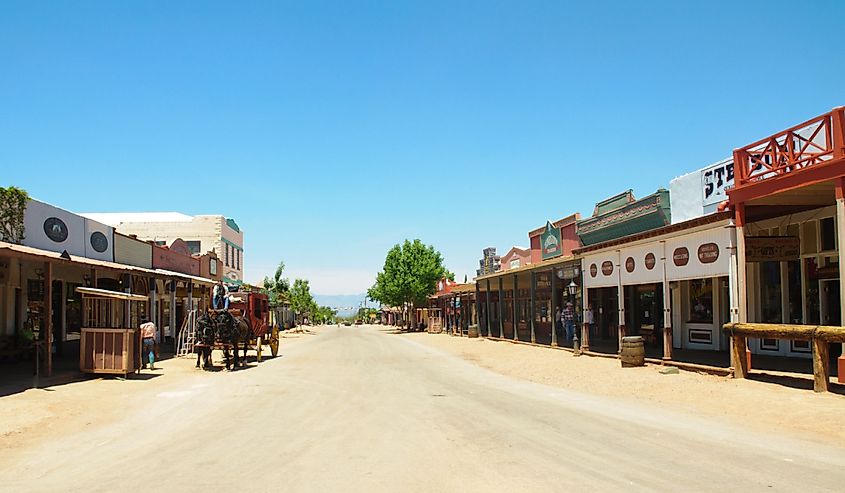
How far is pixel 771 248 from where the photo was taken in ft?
57.6

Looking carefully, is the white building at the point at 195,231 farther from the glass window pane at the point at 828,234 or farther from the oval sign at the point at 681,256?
the glass window pane at the point at 828,234

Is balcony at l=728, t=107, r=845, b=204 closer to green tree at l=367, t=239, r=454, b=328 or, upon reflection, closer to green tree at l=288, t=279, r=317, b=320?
green tree at l=367, t=239, r=454, b=328

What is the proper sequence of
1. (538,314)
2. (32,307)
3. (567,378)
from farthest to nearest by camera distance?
(538,314), (32,307), (567,378)

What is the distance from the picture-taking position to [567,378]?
18.9 m

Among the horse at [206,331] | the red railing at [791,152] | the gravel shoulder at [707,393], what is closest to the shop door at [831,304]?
the red railing at [791,152]

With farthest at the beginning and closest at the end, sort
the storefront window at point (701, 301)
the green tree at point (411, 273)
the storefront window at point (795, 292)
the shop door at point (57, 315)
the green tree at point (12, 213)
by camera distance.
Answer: the green tree at point (411, 273) < the shop door at point (57, 315) < the storefront window at point (701, 301) < the green tree at point (12, 213) < the storefront window at point (795, 292)

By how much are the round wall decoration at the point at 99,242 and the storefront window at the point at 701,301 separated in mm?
22334

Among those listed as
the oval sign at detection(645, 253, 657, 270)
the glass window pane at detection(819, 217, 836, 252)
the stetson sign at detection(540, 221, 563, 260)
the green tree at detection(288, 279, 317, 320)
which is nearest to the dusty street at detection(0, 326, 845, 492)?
the oval sign at detection(645, 253, 657, 270)

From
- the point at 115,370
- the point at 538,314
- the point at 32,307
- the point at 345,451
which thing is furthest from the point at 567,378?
the point at 538,314

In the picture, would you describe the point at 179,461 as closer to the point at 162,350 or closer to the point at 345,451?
the point at 345,451

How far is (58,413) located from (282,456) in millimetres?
6583

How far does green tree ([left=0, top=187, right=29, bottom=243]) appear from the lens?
1895 cm

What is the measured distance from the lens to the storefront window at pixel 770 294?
19.5 metres

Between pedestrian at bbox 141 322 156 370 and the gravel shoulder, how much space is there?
1128 cm
